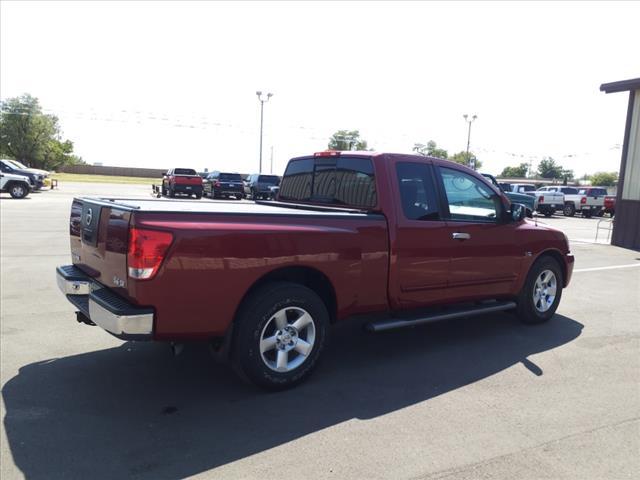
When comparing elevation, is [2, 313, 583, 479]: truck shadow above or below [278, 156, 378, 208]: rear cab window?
below

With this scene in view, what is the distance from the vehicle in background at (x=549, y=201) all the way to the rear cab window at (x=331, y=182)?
26.6 metres

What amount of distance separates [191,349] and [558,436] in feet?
10.7

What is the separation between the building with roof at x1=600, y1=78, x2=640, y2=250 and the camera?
588 inches

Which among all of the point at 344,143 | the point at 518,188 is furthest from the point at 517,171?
the point at 518,188

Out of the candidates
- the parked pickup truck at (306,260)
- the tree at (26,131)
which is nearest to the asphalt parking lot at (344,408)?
the parked pickup truck at (306,260)

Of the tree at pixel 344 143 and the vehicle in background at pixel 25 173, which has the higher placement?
the tree at pixel 344 143

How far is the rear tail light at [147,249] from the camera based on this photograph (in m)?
3.38

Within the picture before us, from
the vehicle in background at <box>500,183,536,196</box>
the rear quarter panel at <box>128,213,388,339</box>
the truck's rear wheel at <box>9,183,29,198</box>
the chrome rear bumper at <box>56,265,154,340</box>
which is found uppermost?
the vehicle in background at <box>500,183,536,196</box>

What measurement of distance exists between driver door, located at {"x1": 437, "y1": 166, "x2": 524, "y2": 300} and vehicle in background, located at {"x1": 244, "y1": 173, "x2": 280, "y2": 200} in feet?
84.8

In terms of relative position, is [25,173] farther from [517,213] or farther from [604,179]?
[604,179]

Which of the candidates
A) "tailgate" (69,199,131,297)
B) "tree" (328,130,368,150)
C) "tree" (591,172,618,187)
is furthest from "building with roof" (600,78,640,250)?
"tree" (591,172,618,187)

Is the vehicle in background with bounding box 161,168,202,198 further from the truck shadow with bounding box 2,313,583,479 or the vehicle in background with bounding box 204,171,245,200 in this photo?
the truck shadow with bounding box 2,313,583,479

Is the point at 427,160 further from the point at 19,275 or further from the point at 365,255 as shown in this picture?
the point at 19,275

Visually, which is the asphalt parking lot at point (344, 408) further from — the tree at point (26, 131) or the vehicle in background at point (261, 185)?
the tree at point (26, 131)
